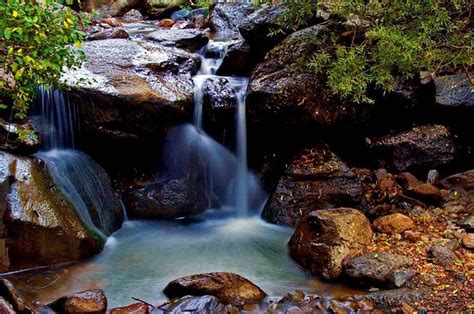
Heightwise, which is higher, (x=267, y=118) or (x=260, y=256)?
(x=267, y=118)

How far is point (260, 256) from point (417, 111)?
11.1 feet

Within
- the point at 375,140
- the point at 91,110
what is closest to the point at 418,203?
the point at 375,140

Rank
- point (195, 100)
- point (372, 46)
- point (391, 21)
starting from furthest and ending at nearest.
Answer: point (195, 100) → point (372, 46) → point (391, 21)

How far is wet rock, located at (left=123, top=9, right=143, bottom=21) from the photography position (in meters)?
16.2

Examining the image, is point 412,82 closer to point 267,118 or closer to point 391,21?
point 391,21

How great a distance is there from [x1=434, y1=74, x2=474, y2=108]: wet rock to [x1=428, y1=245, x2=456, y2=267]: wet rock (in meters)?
2.54

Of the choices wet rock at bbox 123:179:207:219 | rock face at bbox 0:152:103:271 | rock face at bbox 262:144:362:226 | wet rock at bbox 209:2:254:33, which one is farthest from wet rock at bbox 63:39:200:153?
wet rock at bbox 209:2:254:33

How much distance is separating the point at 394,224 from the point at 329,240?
1.09 m

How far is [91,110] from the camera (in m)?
6.56

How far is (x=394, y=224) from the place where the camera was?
578 centimetres

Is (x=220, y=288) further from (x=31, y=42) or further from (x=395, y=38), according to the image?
(x=395, y=38)

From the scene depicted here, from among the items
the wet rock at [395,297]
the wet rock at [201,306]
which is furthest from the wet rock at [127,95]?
the wet rock at [395,297]

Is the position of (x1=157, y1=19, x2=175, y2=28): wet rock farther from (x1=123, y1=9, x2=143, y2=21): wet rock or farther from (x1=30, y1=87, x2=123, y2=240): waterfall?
(x1=30, y1=87, x2=123, y2=240): waterfall

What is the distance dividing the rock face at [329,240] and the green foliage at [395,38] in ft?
5.28
